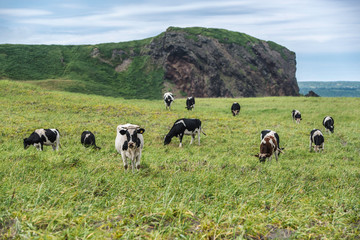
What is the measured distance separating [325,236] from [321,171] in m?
8.13

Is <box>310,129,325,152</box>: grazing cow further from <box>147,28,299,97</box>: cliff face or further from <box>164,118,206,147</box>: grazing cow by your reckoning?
<box>147,28,299,97</box>: cliff face

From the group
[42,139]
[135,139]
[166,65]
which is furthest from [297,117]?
[166,65]

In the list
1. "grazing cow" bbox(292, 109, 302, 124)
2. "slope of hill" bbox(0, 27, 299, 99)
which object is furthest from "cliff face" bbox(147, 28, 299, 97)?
"grazing cow" bbox(292, 109, 302, 124)

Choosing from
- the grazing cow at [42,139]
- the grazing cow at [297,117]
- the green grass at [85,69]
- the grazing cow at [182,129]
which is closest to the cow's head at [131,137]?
the grazing cow at [42,139]

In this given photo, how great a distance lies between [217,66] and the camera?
11806 cm

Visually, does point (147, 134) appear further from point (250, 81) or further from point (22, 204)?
point (250, 81)

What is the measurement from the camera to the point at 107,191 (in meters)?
6.30

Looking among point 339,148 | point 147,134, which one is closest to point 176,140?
point 147,134

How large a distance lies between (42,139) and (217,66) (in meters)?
108

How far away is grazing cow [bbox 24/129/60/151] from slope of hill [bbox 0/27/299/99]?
64.7m

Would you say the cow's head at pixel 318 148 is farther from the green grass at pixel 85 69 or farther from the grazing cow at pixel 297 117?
the green grass at pixel 85 69

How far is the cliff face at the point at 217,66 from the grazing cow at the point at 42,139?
297ft

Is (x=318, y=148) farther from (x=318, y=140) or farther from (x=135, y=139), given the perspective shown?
(x=135, y=139)

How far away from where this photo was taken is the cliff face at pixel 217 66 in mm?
110312
